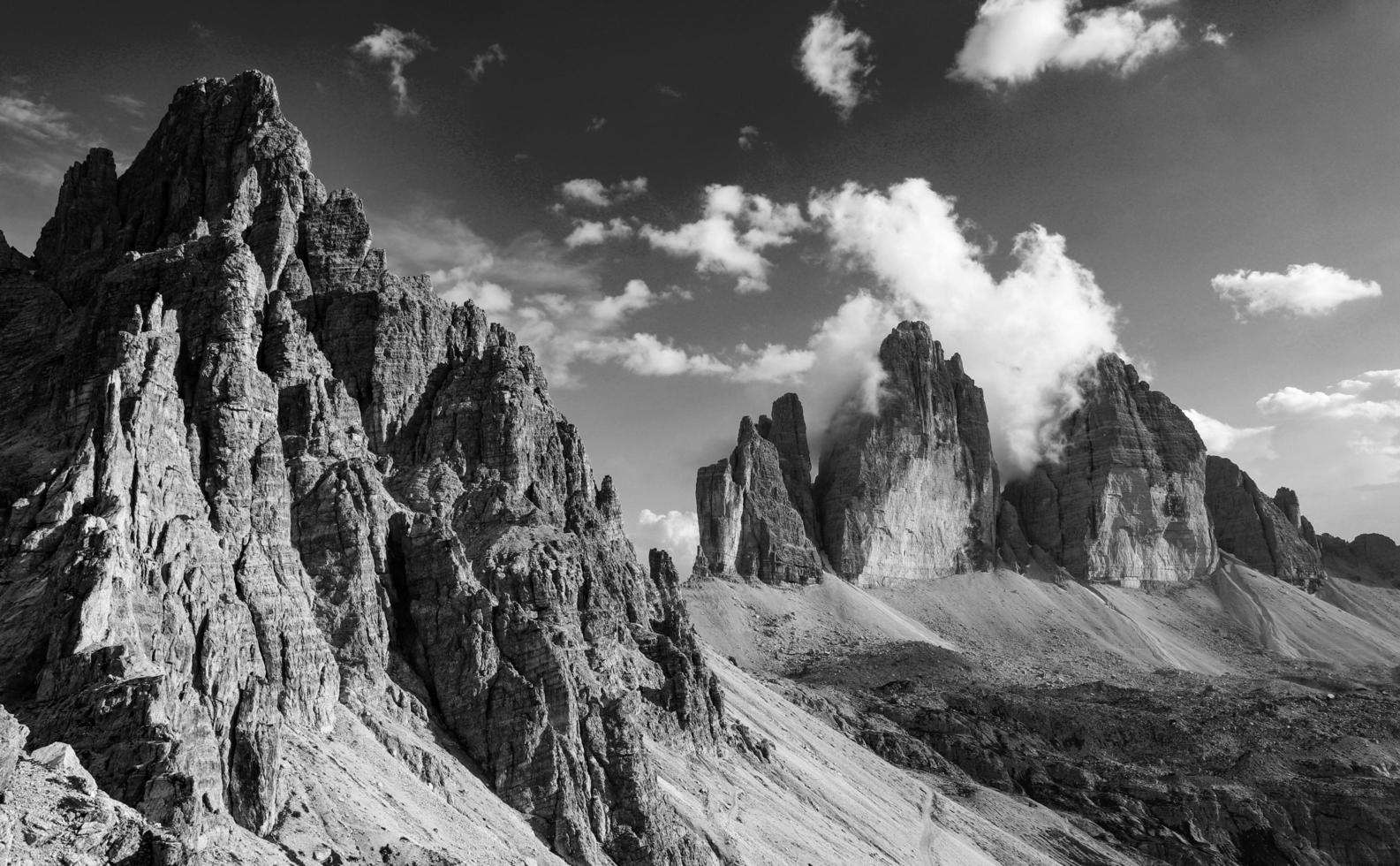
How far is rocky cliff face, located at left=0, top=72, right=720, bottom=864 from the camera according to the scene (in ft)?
194

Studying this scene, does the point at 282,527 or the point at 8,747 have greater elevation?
the point at 282,527

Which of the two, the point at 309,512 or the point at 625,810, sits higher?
the point at 309,512

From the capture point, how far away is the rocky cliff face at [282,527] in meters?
59.1

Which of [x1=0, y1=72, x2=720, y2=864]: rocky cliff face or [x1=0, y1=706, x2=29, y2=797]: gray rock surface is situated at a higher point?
[x1=0, y1=72, x2=720, y2=864]: rocky cliff face

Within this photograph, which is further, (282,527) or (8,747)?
(282,527)

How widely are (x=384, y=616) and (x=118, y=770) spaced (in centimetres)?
3476

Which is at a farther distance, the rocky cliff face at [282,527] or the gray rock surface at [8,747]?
the rocky cliff face at [282,527]

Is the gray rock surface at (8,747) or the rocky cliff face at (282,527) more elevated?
the rocky cliff face at (282,527)

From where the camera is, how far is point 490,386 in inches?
4727

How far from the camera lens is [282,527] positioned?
81.2 meters

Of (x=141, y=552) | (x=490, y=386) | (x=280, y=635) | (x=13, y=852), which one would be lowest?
(x=13, y=852)

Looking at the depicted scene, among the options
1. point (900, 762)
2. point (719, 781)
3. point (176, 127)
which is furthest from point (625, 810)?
point (176, 127)

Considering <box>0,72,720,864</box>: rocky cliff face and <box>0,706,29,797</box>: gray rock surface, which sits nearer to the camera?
<box>0,706,29,797</box>: gray rock surface

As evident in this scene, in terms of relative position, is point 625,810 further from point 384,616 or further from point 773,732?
point 773,732
